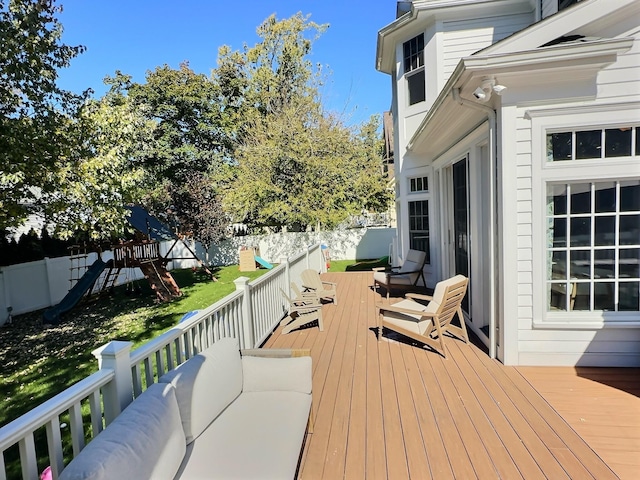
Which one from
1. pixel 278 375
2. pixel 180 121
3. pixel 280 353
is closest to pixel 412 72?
pixel 280 353

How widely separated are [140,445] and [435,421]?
2.19 m

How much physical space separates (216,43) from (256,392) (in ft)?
70.9

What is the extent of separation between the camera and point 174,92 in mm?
18375

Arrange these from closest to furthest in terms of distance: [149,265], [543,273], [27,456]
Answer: [27,456]
[543,273]
[149,265]

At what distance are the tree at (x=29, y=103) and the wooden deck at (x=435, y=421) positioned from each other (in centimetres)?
564

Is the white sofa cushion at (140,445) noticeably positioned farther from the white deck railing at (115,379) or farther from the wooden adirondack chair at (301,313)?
the wooden adirondack chair at (301,313)

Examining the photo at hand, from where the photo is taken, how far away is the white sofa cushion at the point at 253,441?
1791mm

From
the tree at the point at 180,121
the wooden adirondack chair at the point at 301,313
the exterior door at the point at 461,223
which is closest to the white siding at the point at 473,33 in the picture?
the exterior door at the point at 461,223

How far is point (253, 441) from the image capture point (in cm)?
202

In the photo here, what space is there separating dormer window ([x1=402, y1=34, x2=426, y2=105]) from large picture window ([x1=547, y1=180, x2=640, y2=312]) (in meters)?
4.98

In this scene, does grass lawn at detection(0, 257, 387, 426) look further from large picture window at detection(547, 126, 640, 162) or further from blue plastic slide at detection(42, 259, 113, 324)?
large picture window at detection(547, 126, 640, 162)

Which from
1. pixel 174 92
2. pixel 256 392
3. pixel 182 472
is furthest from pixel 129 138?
pixel 174 92

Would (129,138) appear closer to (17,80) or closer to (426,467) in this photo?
(17,80)

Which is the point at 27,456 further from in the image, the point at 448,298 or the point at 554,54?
the point at 554,54
